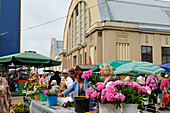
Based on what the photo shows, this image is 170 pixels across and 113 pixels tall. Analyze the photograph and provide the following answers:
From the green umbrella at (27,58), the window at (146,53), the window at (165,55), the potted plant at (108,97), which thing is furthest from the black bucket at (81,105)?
the window at (165,55)

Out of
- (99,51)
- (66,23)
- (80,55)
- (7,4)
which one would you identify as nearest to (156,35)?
(99,51)

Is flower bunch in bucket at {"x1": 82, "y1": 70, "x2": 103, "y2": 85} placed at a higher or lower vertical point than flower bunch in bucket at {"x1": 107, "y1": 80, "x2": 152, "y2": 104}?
higher

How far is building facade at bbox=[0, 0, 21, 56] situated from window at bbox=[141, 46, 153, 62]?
1647 cm

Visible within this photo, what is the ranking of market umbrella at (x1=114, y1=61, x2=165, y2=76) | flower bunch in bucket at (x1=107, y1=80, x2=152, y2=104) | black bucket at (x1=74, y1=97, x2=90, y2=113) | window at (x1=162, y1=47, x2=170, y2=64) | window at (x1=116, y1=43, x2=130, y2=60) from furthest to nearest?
window at (x1=162, y1=47, x2=170, y2=64) → window at (x1=116, y1=43, x2=130, y2=60) → market umbrella at (x1=114, y1=61, x2=165, y2=76) → black bucket at (x1=74, y1=97, x2=90, y2=113) → flower bunch in bucket at (x1=107, y1=80, x2=152, y2=104)

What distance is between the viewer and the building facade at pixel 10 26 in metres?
26.8

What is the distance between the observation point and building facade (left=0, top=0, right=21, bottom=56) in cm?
2684

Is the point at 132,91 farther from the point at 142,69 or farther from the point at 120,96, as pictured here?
the point at 142,69

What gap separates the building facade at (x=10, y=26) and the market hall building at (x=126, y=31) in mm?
9706

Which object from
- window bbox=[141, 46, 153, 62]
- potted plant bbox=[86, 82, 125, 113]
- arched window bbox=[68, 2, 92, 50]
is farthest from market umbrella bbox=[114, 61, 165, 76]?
arched window bbox=[68, 2, 92, 50]

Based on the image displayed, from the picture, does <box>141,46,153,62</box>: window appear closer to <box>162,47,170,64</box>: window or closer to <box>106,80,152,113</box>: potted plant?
<box>162,47,170,64</box>: window

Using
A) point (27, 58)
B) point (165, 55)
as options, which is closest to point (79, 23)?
point (165, 55)

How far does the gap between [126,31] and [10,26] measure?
15.4 m

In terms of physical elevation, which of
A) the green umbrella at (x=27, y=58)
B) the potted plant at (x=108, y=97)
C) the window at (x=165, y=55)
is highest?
the window at (x=165, y=55)

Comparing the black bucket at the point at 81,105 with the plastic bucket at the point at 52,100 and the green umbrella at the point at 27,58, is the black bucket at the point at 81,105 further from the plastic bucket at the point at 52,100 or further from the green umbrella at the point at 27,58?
the green umbrella at the point at 27,58
